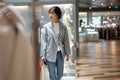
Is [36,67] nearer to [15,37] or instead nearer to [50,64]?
[15,37]

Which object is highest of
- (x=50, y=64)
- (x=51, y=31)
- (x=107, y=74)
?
(x=51, y=31)

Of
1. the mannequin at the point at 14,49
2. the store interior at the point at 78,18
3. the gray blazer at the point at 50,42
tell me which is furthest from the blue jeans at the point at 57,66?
the mannequin at the point at 14,49

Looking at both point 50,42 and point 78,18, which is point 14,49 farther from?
point 78,18

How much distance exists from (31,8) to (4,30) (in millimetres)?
180

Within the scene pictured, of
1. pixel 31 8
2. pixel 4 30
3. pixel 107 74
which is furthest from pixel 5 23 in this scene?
pixel 107 74

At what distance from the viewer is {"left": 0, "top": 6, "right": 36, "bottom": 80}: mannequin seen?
0.90 metres

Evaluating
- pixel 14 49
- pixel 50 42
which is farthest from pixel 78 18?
pixel 14 49

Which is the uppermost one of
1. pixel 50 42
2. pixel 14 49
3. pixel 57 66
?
pixel 14 49

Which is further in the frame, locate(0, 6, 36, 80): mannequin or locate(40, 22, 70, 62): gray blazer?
locate(40, 22, 70, 62): gray blazer

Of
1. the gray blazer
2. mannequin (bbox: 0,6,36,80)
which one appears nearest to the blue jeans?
the gray blazer

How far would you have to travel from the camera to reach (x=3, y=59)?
90 centimetres

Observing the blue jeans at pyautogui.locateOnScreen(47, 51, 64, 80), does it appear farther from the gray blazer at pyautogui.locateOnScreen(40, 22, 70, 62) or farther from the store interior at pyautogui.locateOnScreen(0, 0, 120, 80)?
the store interior at pyautogui.locateOnScreen(0, 0, 120, 80)

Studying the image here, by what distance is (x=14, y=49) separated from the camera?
0.94 metres

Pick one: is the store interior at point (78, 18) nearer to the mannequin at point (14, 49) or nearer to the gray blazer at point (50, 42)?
the mannequin at point (14, 49)
